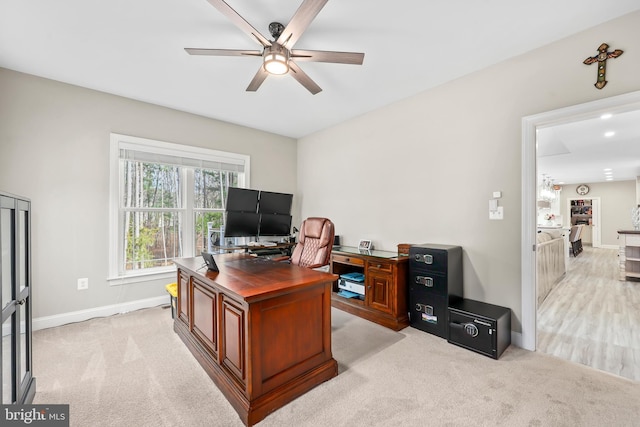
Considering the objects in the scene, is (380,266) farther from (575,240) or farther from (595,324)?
(575,240)

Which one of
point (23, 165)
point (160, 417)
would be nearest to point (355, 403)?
point (160, 417)

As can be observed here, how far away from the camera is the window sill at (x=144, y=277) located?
3.40 metres

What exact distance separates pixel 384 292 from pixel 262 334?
1.78m

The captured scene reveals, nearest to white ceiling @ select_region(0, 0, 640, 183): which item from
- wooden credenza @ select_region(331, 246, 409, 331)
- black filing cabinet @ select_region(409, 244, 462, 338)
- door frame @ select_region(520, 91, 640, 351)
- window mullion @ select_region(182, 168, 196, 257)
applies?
door frame @ select_region(520, 91, 640, 351)

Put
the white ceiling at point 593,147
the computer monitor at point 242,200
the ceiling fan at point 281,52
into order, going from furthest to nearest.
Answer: the computer monitor at point 242,200
the white ceiling at point 593,147
the ceiling fan at point 281,52

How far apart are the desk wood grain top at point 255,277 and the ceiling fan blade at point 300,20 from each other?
1.71 metres

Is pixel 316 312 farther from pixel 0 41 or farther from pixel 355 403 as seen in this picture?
pixel 0 41

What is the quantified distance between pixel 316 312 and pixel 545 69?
9.55 feet

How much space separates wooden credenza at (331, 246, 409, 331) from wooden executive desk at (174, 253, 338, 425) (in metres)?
1.15

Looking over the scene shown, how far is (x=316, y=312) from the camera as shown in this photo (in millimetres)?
1960

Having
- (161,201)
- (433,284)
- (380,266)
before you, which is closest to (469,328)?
(433,284)

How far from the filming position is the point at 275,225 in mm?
4527

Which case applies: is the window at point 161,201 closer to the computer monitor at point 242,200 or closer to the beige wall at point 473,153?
the computer monitor at point 242,200

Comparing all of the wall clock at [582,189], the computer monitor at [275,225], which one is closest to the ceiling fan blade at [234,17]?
the computer monitor at [275,225]
